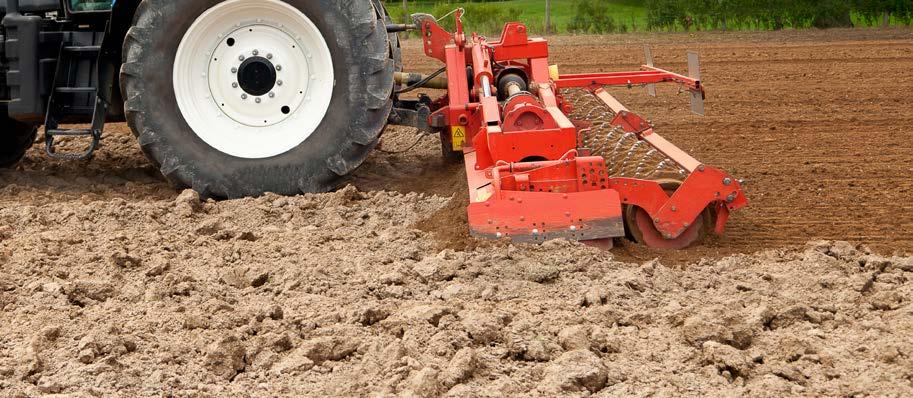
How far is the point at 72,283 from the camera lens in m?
4.60

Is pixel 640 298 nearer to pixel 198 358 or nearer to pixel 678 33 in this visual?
pixel 198 358

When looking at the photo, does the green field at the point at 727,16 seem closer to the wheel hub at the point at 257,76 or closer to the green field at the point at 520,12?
the green field at the point at 520,12

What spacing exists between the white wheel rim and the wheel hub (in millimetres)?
11

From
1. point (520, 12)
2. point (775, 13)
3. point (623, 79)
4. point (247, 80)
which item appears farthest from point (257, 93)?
point (520, 12)

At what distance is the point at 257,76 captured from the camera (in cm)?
623

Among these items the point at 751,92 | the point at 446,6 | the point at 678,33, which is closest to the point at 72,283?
the point at 751,92

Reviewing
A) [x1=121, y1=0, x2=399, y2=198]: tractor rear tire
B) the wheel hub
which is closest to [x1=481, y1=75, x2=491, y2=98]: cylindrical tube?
[x1=121, y1=0, x2=399, y2=198]: tractor rear tire

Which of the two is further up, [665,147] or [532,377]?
[665,147]

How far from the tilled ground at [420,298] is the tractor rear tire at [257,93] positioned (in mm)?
226

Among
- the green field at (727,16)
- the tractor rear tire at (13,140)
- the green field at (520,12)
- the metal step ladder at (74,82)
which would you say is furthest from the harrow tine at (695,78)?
the green field at (520,12)

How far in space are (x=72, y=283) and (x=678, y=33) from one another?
17.7m

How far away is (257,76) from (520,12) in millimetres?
20623

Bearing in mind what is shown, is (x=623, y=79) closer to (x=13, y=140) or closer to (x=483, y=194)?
(x=483, y=194)

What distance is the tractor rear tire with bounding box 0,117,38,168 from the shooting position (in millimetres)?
7496
